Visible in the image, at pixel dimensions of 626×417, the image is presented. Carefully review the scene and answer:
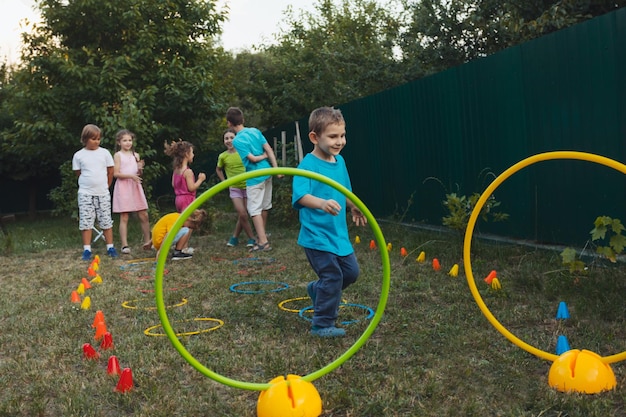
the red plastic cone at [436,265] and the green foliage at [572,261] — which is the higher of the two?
the green foliage at [572,261]

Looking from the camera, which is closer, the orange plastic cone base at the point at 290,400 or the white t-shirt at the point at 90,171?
the orange plastic cone base at the point at 290,400

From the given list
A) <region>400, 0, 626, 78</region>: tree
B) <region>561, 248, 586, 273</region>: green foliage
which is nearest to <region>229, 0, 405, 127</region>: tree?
<region>400, 0, 626, 78</region>: tree

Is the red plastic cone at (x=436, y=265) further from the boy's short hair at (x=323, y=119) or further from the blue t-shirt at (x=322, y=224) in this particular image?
the boy's short hair at (x=323, y=119)

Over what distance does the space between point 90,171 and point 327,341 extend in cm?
583

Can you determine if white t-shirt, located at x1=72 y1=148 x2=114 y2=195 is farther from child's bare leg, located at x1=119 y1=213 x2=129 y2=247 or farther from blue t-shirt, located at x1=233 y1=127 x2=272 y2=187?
blue t-shirt, located at x1=233 y1=127 x2=272 y2=187

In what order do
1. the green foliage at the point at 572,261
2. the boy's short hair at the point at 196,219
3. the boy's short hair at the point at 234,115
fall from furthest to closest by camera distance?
1. the boy's short hair at the point at 196,219
2. the boy's short hair at the point at 234,115
3. the green foliage at the point at 572,261

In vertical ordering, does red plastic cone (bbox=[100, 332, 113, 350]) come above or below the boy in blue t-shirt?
below

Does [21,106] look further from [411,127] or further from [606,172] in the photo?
[606,172]

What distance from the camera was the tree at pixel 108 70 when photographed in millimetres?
16609

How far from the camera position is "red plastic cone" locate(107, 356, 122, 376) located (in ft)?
11.6

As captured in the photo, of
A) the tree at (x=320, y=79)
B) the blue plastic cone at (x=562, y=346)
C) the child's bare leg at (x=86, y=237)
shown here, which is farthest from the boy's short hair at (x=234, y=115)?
the tree at (x=320, y=79)

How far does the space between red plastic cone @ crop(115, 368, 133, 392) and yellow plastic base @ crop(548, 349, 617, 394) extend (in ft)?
6.95

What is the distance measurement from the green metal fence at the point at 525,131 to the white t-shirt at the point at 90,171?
454 cm

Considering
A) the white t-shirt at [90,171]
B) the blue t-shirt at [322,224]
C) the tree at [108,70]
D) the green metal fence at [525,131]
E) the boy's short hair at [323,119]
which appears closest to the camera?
the boy's short hair at [323,119]
